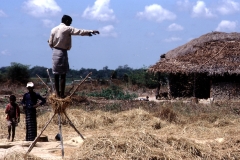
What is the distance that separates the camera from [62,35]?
7.37 metres

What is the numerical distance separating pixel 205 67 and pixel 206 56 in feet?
4.22

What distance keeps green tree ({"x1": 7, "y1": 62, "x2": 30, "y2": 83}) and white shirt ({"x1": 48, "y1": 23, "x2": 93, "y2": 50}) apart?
101 feet

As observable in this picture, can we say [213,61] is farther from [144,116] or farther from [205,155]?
[205,155]

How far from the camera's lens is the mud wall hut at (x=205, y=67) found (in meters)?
20.2

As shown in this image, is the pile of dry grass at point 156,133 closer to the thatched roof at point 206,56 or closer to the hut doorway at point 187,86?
the thatched roof at point 206,56

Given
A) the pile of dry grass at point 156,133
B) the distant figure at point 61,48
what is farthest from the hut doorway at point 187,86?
the distant figure at point 61,48

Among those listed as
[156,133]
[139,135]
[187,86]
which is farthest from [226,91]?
[139,135]

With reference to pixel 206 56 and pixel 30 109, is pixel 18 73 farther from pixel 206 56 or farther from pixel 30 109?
pixel 30 109

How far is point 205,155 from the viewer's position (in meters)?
7.10

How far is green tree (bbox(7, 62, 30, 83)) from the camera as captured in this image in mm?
37812

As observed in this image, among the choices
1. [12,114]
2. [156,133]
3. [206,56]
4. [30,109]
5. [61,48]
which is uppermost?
[206,56]

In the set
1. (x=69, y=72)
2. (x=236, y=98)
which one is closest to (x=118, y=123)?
(x=69, y=72)

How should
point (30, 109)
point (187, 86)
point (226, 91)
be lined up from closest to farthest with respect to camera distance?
point (30, 109) < point (226, 91) < point (187, 86)

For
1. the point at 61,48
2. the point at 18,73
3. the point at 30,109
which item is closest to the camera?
the point at 61,48
